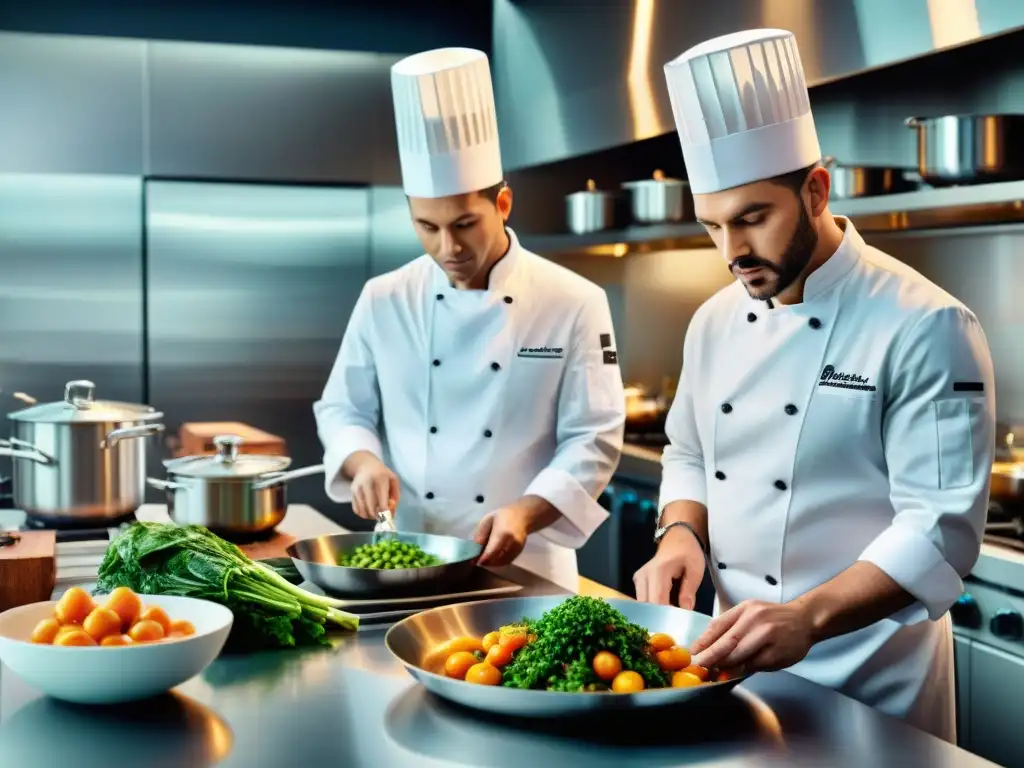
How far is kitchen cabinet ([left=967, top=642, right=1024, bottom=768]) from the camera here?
2545mm

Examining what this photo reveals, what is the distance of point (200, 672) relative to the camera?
1.58 meters

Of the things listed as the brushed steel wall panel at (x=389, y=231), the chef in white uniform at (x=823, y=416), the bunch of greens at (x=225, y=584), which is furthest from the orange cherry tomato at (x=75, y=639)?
the brushed steel wall panel at (x=389, y=231)

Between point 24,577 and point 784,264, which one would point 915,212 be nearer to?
point 784,264

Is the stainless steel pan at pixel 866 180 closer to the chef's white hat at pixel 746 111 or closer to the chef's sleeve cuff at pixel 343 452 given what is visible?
the chef's white hat at pixel 746 111

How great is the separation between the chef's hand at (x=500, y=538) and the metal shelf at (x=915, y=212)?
1236 millimetres

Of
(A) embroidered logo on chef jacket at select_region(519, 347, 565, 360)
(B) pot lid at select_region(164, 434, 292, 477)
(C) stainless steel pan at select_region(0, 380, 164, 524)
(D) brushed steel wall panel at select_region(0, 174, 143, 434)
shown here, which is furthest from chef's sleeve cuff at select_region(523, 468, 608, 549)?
(D) brushed steel wall panel at select_region(0, 174, 143, 434)

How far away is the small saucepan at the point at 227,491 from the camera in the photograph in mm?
2438

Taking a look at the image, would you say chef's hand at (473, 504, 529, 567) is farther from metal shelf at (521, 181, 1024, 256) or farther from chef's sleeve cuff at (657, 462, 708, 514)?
metal shelf at (521, 181, 1024, 256)

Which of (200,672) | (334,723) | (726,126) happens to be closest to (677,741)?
(334,723)

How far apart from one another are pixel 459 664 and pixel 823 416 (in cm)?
75

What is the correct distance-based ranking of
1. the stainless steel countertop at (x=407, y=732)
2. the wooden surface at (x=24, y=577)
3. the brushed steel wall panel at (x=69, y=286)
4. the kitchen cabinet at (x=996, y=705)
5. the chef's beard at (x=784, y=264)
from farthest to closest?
the brushed steel wall panel at (x=69, y=286), the kitchen cabinet at (x=996, y=705), the wooden surface at (x=24, y=577), the chef's beard at (x=784, y=264), the stainless steel countertop at (x=407, y=732)

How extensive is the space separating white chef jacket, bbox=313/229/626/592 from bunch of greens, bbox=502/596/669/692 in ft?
3.82

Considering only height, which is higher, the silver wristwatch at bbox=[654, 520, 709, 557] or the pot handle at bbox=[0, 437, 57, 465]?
the pot handle at bbox=[0, 437, 57, 465]

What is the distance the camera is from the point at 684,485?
217 centimetres
